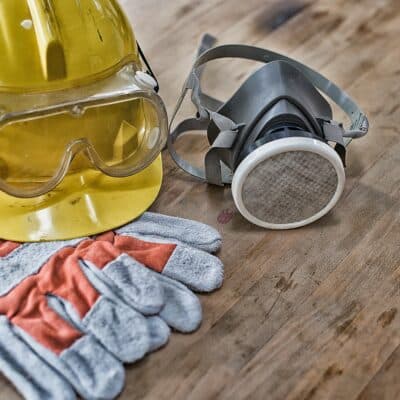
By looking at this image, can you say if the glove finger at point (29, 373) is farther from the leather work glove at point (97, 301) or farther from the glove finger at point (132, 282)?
the glove finger at point (132, 282)

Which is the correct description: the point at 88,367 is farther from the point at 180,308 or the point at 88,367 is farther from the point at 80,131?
the point at 80,131

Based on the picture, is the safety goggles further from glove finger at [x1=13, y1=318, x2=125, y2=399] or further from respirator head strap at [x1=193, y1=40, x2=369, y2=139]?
glove finger at [x1=13, y1=318, x2=125, y2=399]

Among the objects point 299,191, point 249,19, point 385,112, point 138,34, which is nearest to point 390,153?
point 385,112

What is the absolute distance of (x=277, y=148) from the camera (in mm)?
1151

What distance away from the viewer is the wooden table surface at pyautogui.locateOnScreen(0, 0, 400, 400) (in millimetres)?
1049

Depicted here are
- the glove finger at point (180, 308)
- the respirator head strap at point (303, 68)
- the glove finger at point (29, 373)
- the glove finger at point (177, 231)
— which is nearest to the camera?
the glove finger at point (29, 373)

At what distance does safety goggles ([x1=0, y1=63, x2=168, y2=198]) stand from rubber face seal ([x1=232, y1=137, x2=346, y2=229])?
0.16 metres

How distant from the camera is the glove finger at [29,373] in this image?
1003mm

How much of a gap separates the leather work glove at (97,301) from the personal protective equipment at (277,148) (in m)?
0.11

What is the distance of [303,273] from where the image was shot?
1187mm

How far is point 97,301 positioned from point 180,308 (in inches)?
4.7

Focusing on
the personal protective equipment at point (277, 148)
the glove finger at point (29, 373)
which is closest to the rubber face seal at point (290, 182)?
the personal protective equipment at point (277, 148)

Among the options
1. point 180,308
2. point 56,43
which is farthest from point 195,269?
point 56,43

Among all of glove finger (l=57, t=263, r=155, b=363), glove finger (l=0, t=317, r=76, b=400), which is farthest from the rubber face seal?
glove finger (l=0, t=317, r=76, b=400)
